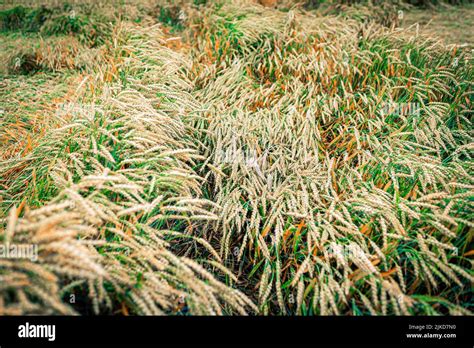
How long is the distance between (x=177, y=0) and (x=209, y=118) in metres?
2.75

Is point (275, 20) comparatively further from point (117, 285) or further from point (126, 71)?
point (117, 285)

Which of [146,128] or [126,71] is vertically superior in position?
[126,71]

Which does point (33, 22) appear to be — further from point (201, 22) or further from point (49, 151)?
point (49, 151)

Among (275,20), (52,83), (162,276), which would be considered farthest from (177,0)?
(162,276)

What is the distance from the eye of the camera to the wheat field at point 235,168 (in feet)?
4.28

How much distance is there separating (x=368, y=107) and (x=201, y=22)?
2.10 metres

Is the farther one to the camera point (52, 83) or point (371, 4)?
point (371, 4)

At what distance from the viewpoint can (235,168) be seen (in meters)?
2.08

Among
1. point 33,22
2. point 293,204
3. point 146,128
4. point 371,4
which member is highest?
point 371,4

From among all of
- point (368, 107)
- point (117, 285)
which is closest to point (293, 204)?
point (117, 285)

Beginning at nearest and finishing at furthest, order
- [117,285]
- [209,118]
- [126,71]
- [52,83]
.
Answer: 1. [117,285]
2. [209,118]
3. [126,71]
4. [52,83]

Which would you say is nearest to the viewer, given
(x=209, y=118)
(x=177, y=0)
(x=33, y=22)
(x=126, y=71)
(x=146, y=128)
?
(x=146, y=128)

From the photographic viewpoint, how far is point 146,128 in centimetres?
215

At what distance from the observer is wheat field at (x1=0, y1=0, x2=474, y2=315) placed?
4.28 ft
